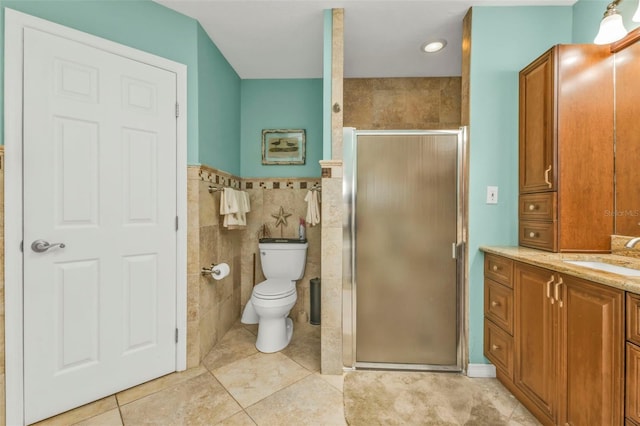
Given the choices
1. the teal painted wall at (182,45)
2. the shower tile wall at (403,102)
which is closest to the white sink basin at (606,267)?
the shower tile wall at (403,102)

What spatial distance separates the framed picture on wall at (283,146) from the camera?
2684 mm

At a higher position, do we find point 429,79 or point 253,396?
point 429,79

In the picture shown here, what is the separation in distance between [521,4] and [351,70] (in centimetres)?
132

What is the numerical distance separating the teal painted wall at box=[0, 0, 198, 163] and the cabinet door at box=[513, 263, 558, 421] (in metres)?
2.11

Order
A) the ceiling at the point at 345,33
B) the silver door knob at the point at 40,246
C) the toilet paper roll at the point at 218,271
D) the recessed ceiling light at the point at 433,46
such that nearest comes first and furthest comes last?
1. the silver door knob at the point at 40,246
2. the ceiling at the point at 345,33
3. the toilet paper roll at the point at 218,271
4. the recessed ceiling light at the point at 433,46

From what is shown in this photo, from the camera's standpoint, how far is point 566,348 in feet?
3.71

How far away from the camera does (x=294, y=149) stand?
8.82 ft

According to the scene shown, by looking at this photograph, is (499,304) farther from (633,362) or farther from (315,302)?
(315,302)

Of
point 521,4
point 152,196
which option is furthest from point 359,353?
point 521,4

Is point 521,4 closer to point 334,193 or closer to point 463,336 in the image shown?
point 334,193

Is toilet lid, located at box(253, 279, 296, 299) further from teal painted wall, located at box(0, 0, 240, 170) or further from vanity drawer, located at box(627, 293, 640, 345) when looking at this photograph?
vanity drawer, located at box(627, 293, 640, 345)

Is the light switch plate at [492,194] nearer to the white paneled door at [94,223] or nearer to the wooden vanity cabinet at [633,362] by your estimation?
the wooden vanity cabinet at [633,362]

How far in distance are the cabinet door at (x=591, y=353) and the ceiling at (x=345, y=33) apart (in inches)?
71.2

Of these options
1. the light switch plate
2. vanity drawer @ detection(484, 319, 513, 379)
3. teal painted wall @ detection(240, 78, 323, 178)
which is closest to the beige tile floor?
vanity drawer @ detection(484, 319, 513, 379)
